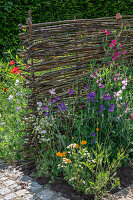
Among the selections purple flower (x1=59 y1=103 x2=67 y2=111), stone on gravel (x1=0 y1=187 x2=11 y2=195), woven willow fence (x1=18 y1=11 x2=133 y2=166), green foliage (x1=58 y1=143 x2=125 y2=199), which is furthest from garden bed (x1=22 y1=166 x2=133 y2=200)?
purple flower (x1=59 y1=103 x2=67 y2=111)

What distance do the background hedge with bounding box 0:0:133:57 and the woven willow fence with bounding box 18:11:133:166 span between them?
2.67 meters

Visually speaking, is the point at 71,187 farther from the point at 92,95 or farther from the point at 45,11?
the point at 45,11

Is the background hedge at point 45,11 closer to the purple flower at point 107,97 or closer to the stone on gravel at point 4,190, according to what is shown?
the purple flower at point 107,97

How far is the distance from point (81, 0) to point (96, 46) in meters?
4.38

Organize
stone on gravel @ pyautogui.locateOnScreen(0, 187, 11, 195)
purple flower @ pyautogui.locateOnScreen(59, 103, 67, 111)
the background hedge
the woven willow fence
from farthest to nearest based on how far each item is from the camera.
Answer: the background hedge
purple flower @ pyautogui.locateOnScreen(59, 103, 67, 111)
the woven willow fence
stone on gravel @ pyautogui.locateOnScreen(0, 187, 11, 195)

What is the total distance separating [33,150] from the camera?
3.63 m

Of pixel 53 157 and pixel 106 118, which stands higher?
pixel 106 118

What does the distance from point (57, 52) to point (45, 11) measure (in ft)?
13.5

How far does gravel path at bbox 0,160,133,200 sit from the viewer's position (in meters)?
2.90

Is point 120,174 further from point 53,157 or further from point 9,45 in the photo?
point 9,45

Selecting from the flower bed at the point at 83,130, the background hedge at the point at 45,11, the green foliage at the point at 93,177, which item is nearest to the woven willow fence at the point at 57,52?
the flower bed at the point at 83,130

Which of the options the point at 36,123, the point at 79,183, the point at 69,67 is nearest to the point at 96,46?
the point at 69,67

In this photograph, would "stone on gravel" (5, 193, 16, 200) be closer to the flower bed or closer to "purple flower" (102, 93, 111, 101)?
the flower bed

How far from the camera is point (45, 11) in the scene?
7.34m
